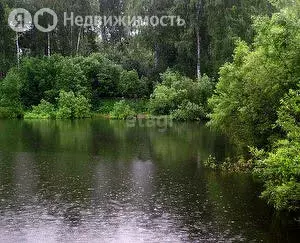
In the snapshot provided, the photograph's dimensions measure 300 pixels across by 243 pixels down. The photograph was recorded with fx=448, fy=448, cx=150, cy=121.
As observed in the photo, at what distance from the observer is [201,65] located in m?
57.7

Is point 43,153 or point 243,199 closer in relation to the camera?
point 243,199

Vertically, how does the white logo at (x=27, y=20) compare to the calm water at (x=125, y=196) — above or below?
above

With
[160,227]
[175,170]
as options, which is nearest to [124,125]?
[175,170]

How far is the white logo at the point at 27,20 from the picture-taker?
208 ft

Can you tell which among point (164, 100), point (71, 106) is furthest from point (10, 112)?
point (164, 100)

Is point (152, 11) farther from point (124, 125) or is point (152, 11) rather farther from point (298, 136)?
point (298, 136)

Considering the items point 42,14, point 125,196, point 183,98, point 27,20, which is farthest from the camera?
point 27,20

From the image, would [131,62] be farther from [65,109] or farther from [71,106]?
[65,109]

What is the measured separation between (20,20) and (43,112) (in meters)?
15.9

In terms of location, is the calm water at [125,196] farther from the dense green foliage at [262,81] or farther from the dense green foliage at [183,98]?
the dense green foliage at [183,98]

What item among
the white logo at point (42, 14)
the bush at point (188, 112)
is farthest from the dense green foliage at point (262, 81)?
the white logo at point (42, 14)

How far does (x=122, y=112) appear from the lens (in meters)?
56.1

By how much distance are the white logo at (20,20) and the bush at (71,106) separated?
541 inches

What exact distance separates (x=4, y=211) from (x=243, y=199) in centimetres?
923
